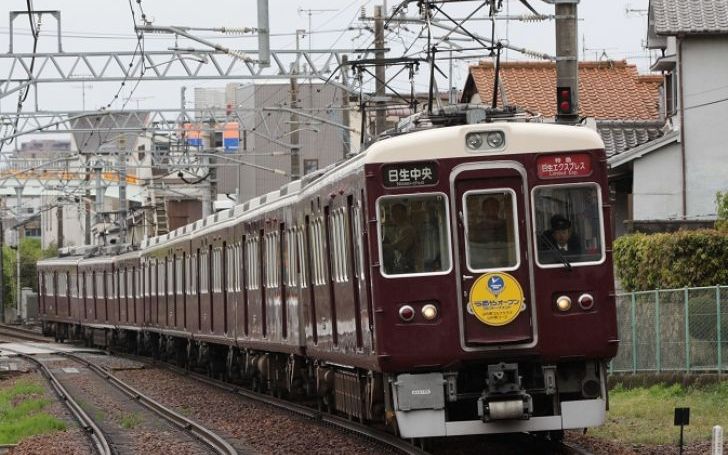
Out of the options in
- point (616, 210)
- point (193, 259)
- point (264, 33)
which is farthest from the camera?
point (616, 210)

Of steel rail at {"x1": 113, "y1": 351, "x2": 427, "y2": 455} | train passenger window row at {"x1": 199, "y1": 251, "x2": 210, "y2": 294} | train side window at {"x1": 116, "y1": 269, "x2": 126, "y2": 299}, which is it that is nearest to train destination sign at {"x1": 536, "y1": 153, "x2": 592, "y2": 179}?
steel rail at {"x1": 113, "y1": 351, "x2": 427, "y2": 455}

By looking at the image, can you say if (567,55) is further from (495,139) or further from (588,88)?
(588,88)

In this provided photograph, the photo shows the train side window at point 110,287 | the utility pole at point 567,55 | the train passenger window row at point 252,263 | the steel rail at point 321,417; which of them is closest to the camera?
the steel rail at point 321,417

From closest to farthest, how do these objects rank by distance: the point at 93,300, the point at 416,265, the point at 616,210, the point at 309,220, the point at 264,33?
the point at 416,265 < the point at 309,220 < the point at 264,33 < the point at 616,210 < the point at 93,300

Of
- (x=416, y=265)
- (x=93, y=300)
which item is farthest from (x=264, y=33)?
(x=93, y=300)

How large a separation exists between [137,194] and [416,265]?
64.8 metres

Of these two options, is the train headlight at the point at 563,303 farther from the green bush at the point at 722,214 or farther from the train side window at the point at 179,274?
the train side window at the point at 179,274

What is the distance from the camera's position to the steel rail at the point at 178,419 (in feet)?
51.3

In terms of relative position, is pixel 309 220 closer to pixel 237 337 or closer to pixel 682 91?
pixel 237 337

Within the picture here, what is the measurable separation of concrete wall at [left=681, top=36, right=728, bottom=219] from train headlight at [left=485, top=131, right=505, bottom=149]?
1688 centimetres

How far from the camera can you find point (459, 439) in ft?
47.8

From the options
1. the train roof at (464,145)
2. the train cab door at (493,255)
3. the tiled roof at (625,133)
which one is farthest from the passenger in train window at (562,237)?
the tiled roof at (625,133)

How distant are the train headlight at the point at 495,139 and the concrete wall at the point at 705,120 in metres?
16.9

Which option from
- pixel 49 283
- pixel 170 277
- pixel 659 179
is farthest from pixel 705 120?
pixel 49 283
